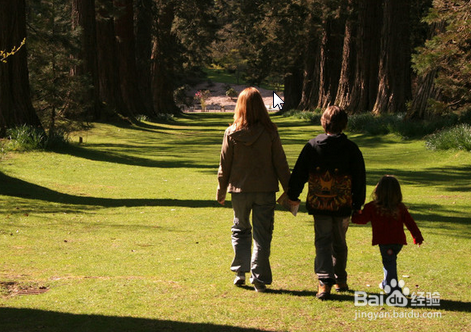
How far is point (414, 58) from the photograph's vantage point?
1992cm

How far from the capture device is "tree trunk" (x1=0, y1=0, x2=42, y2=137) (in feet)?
70.1

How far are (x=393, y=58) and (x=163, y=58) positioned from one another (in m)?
24.5

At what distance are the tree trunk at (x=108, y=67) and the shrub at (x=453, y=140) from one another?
19.3m

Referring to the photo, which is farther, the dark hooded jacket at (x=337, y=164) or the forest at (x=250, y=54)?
the forest at (x=250, y=54)

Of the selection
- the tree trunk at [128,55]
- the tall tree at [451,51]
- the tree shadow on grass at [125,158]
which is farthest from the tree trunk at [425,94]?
the tree trunk at [128,55]

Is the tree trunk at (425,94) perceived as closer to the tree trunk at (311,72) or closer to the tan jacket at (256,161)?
the tan jacket at (256,161)

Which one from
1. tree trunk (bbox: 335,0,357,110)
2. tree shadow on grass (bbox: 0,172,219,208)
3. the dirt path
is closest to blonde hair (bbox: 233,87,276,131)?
tree shadow on grass (bbox: 0,172,219,208)

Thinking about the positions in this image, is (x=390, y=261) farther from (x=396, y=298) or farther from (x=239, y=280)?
(x=239, y=280)

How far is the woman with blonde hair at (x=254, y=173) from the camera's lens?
7.02m

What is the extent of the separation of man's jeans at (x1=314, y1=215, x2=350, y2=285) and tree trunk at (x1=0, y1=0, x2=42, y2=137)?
1648 centimetres

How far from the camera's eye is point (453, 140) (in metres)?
A: 20.9

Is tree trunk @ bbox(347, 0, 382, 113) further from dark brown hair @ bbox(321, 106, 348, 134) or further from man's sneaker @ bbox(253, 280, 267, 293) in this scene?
man's sneaker @ bbox(253, 280, 267, 293)

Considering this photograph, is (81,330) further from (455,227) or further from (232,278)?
(455,227)

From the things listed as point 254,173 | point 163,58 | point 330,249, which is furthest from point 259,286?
point 163,58
